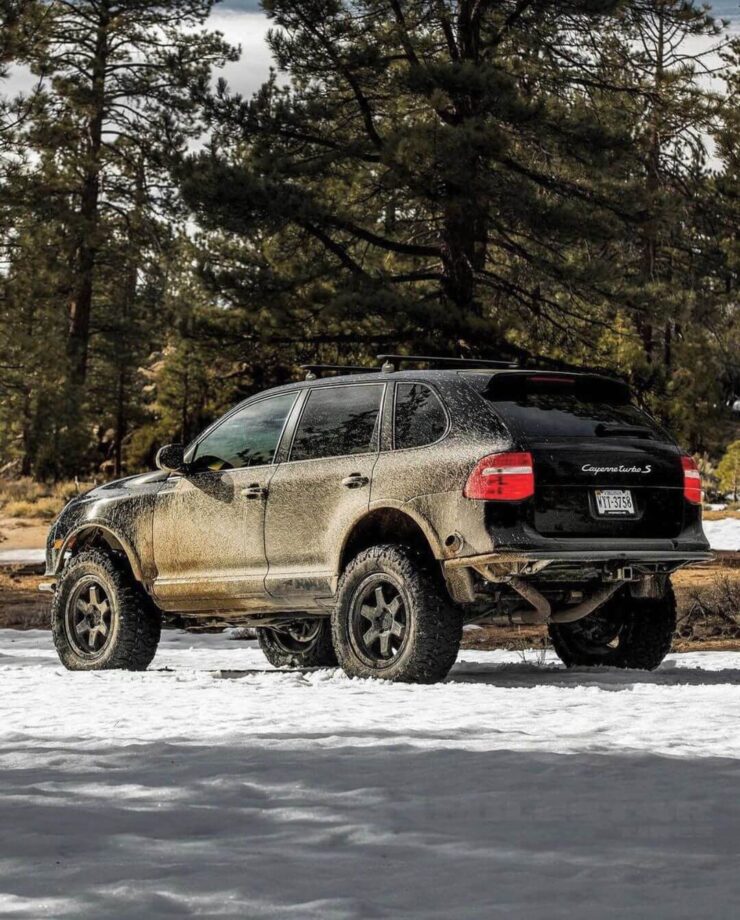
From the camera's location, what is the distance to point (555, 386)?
1038cm

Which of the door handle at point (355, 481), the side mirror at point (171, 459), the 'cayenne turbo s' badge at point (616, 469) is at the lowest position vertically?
the door handle at point (355, 481)

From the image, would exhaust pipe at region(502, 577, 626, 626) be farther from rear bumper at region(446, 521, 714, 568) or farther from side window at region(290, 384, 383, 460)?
side window at region(290, 384, 383, 460)

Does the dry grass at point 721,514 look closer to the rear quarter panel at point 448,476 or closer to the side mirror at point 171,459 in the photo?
the side mirror at point 171,459

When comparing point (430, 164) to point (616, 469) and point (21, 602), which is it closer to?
point (21, 602)

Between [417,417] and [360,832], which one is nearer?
[360,832]

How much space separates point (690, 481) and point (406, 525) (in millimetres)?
1821

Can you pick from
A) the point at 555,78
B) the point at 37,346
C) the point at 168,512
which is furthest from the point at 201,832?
the point at 37,346

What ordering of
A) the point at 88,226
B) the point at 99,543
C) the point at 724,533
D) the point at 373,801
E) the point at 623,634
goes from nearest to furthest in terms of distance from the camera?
the point at 373,801 < the point at 623,634 < the point at 99,543 < the point at 724,533 < the point at 88,226

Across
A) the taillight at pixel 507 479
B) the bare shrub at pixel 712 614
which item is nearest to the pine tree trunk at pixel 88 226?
the bare shrub at pixel 712 614

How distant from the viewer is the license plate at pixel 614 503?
9.88 m

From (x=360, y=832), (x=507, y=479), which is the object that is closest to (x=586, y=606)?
(x=507, y=479)

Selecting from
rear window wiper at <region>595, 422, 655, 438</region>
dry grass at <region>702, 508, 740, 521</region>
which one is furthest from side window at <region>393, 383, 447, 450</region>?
dry grass at <region>702, 508, 740, 521</region>

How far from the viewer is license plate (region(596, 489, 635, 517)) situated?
9.88 m

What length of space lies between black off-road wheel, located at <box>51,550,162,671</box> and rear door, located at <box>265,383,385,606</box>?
1.32 metres
